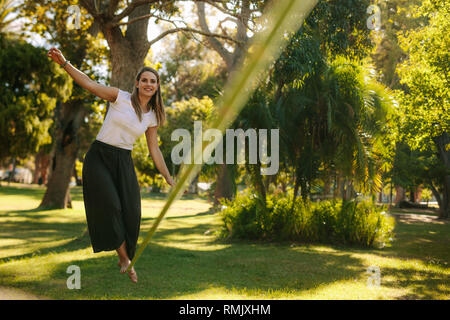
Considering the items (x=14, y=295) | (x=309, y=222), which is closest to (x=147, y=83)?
(x=14, y=295)

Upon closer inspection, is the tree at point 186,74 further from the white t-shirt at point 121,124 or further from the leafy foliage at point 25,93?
the white t-shirt at point 121,124

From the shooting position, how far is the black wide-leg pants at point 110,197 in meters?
2.61

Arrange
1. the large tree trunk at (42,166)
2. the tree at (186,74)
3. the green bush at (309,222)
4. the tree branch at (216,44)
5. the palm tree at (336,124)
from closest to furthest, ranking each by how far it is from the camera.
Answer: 1. the palm tree at (336,124)
2. the green bush at (309,222)
3. the tree branch at (216,44)
4. the tree at (186,74)
5. the large tree trunk at (42,166)

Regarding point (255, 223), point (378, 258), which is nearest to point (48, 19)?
point (255, 223)

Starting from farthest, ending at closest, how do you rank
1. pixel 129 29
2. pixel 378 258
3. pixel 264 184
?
1. pixel 264 184
2. pixel 378 258
3. pixel 129 29

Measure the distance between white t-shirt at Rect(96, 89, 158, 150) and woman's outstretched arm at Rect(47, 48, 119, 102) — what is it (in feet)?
0.20

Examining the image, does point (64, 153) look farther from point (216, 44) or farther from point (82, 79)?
point (82, 79)

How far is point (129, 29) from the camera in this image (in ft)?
34.7

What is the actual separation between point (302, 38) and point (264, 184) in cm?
826

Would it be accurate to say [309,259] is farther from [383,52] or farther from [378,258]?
[383,52]

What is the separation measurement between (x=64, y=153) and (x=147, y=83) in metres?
19.7

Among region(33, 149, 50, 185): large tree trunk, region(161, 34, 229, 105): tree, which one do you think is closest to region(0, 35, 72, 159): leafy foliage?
region(161, 34, 229, 105): tree

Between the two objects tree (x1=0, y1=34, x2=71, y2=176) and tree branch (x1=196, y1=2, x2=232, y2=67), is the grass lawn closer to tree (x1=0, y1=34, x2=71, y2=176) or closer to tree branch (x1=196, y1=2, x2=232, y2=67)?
tree (x1=0, y1=34, x2=71, y2=176)

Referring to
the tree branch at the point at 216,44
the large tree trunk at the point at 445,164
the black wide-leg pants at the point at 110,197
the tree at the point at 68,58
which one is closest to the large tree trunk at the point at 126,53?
the tree at the point at 68,58
